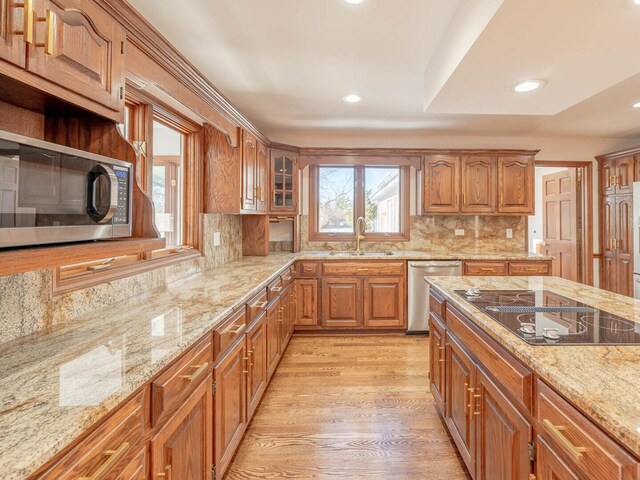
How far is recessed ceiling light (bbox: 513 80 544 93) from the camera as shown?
2.02 m

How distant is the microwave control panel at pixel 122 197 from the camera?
1111 millimetres

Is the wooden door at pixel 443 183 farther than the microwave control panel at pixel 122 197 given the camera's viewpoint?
Yes

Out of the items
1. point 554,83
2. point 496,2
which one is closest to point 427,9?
point 496,2

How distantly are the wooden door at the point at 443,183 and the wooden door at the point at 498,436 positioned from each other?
299cm

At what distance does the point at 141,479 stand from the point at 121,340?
1.49ft

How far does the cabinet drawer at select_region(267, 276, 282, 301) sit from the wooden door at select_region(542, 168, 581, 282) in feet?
13.4

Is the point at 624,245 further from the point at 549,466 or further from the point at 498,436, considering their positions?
the point at 549,466

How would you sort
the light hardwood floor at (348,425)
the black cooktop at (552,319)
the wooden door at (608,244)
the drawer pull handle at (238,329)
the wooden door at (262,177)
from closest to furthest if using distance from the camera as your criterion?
1. the black cooktop at (552,319)
2. the drawer pull handle at (238,329)
3. the light hardwood floor at (348,425)
4. the wooden door at (262,177)
5. the wooden door at (608,244)

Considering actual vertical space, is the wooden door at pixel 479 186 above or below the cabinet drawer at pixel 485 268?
above

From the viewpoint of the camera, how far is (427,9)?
6.06 ft

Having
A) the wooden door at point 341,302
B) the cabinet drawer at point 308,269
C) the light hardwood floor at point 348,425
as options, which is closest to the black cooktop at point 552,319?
the light hardwood floor at point 348,425

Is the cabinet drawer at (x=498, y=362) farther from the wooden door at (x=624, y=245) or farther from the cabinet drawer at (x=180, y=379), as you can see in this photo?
the wooden door at (x=624, y=245)

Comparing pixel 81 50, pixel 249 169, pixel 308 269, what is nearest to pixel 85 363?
pixel 81 50

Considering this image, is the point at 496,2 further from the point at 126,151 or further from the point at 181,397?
the point at 181,397
